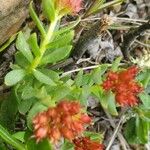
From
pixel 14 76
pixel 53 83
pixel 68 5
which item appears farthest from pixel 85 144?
pixel 68 5

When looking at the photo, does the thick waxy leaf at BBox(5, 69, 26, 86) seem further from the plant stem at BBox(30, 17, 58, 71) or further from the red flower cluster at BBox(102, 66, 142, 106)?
the red flower cluster at BBox(102, 66, 142, 106)

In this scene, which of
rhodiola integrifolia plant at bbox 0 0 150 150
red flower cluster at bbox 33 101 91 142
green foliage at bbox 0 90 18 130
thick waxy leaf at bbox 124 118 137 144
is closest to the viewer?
red flower cluster at bbox 33 101 91 142

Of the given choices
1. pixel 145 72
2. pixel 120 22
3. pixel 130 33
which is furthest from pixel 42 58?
pixel 120 22

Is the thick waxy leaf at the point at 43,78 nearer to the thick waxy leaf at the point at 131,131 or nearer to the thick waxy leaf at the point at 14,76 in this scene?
the thick waxy leaf at the point at 14,76

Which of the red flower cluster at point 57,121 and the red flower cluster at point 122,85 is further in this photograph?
the red flower cluster at point 122,85

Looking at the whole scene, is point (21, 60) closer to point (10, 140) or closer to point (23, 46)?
point (23, 46)

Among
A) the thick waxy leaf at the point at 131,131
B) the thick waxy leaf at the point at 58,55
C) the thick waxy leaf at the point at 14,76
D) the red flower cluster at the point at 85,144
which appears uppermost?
the thick waxy leaf at the point at 14,76

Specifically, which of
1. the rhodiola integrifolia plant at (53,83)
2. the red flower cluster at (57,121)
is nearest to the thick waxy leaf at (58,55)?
the rhodiola integrifolia plant at (53,83)

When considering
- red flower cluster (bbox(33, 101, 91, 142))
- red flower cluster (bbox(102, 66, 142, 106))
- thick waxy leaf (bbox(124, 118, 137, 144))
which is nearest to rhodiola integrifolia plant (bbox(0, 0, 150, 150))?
red flower cluster (bbox(102, 66, 142, 106))
